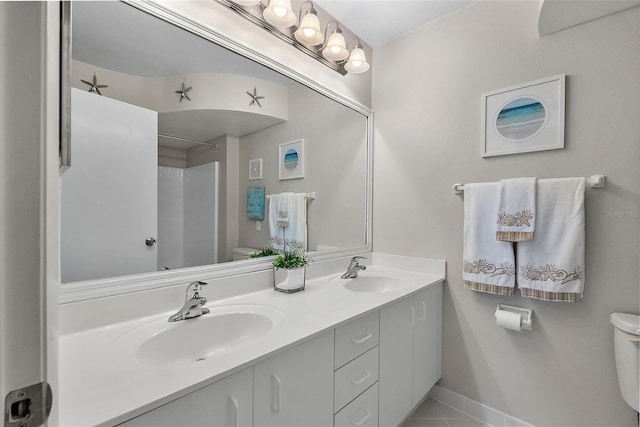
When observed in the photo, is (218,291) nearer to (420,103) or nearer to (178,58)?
(178,58)

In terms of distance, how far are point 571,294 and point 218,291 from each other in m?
1.60

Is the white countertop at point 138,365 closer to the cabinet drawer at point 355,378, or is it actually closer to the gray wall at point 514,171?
the cabinet drawer at point 355,378

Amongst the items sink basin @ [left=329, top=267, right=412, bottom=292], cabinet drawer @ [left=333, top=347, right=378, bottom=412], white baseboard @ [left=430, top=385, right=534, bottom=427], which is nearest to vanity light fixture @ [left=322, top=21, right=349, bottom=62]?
sink basin @ [left=329, top=267, right=412, bottom=292]

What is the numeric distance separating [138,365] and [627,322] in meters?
1.77

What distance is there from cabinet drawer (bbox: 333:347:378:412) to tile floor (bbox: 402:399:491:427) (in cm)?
67

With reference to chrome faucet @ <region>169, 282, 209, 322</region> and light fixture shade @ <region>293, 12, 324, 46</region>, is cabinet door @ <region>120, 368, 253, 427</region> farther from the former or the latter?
light fixture shade @ <region>293, 12, 324, 46</region>

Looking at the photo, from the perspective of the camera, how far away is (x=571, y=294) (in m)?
1.29

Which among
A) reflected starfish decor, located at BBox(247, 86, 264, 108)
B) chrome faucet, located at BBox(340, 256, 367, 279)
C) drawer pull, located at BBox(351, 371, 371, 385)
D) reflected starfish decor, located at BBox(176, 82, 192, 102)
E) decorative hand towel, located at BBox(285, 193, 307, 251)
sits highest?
reflected starfish decor, located at BBox(247, 86, 264, 108)

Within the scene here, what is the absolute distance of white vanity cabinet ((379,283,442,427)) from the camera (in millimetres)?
1282

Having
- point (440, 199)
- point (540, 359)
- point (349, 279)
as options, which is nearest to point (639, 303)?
point (540, 359)

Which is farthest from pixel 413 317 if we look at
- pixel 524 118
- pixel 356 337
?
pixel 524 118

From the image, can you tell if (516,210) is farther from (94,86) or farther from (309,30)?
(94,86)

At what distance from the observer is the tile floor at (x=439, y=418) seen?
61.9 inches

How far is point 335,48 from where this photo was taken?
1619 mm
